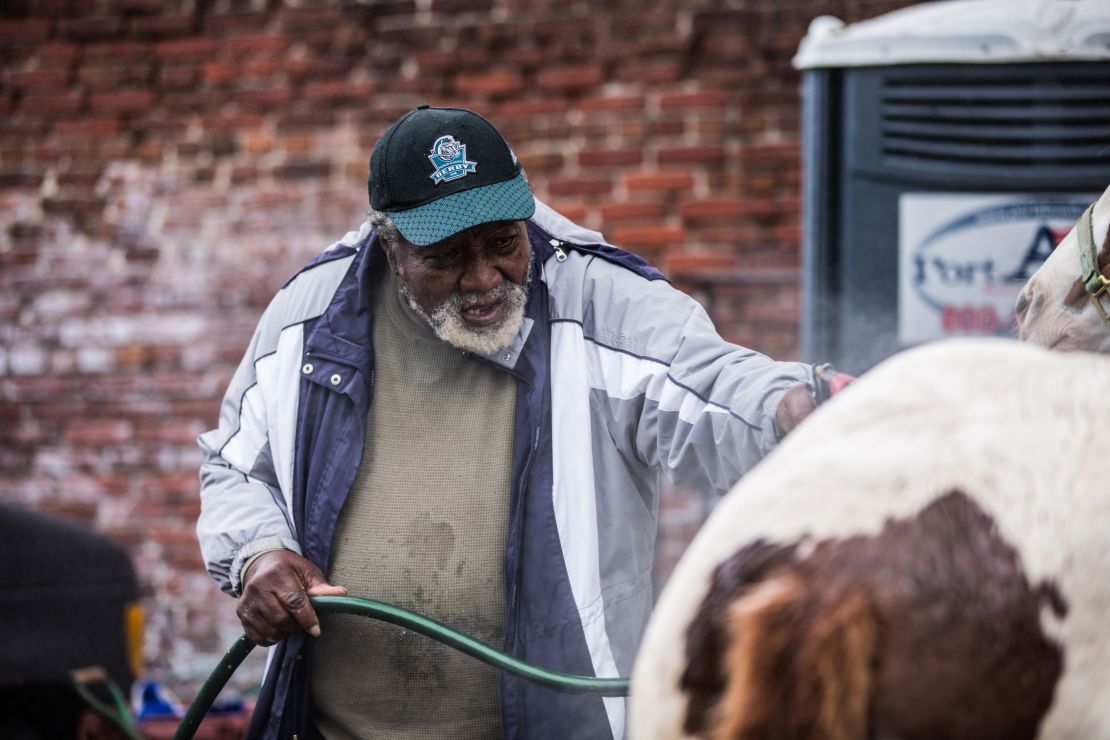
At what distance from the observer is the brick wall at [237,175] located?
14.9 feet

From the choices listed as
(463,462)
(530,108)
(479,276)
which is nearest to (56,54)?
(530,108)

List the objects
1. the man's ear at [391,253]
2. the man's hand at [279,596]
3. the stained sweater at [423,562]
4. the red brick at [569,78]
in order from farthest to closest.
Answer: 1. the red brick at [569,78]
2. the man's ear at [391,253]
3. the stained sweater at [423,562]
4. the man's hand at [279,596]

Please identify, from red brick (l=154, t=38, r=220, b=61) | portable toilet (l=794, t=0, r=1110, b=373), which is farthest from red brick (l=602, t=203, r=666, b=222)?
red brick (l=154, t=38, r=220, b=61)

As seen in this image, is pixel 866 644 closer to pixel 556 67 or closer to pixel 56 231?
pixel 556 67

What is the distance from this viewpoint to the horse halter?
1.83 metres

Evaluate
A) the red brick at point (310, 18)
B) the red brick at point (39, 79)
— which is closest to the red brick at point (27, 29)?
the red brick at point (39, 79)

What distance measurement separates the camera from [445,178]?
7.70ft

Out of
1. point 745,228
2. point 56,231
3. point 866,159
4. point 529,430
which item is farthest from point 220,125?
point 529,430

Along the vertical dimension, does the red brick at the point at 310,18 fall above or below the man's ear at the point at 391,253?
above

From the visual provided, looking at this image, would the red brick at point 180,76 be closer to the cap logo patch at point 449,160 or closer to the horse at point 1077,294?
the cap logo patch at point 449,160

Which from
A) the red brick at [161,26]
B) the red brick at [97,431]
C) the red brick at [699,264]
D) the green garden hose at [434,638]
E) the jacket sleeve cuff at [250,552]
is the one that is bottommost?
the red brick at [97,431]

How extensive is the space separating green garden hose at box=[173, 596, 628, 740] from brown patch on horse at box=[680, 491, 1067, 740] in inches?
31.9

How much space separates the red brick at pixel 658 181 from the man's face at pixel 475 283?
7.38 feet

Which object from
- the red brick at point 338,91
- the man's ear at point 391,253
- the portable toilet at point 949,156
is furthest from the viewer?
the red brick at point 338,91
